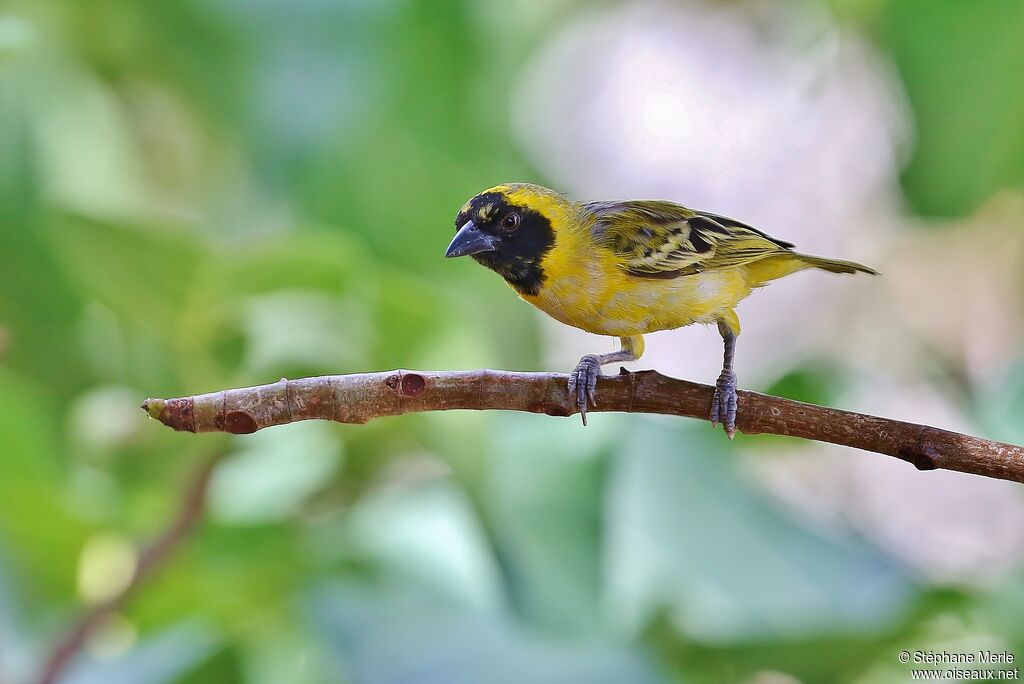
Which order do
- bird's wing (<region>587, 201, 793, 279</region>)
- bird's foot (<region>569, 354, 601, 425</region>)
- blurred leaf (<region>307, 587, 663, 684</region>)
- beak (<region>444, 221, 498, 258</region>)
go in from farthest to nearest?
blurred leaf (<region>307, 587, 663, 684</region>), bird's wing (<region>587, 201, 793, 279</region>), beak (<region>444, 221, 498, 258</region>), bird's foot (<region>569, 354, 601, 425</region>)

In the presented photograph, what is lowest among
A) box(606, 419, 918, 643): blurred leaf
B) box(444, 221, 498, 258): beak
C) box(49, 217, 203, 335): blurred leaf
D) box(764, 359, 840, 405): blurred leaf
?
box(606, 419, 918, 643): blurred leaf

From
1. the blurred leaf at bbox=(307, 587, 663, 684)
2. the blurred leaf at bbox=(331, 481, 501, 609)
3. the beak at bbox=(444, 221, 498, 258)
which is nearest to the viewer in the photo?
the beak at bbox=(444, 221, 498, 258)

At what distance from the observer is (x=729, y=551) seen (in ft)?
5.03

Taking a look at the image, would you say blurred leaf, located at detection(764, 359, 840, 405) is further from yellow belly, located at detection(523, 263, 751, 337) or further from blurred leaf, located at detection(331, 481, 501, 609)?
blurred leaf, located at detection(331, 481, 501, 609)

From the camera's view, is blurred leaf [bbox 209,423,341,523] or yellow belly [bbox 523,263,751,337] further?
blurred leaf [bbox 209,423,341,523]

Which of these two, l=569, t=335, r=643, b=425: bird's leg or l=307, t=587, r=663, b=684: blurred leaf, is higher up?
l=569, t=335, r=643, b=425: bird's leg

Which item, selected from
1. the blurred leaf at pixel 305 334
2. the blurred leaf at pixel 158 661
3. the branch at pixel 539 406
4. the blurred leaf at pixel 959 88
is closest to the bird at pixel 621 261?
the branch at pixel 539 406

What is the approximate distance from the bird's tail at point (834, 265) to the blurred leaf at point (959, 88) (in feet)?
1.73

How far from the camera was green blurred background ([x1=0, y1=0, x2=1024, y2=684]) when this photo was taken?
1.38m

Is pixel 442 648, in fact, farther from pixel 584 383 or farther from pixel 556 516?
pixel 584 383

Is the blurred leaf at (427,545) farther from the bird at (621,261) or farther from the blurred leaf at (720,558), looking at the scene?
the bird at (621,261)

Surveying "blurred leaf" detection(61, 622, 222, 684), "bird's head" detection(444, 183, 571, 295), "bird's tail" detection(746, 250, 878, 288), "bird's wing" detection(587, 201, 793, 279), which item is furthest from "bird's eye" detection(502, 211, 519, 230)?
"blurred leaf" detection(61, 622, 222, 684)

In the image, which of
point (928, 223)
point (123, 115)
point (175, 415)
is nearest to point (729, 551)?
point (928, 223)

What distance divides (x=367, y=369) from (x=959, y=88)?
1050mm
